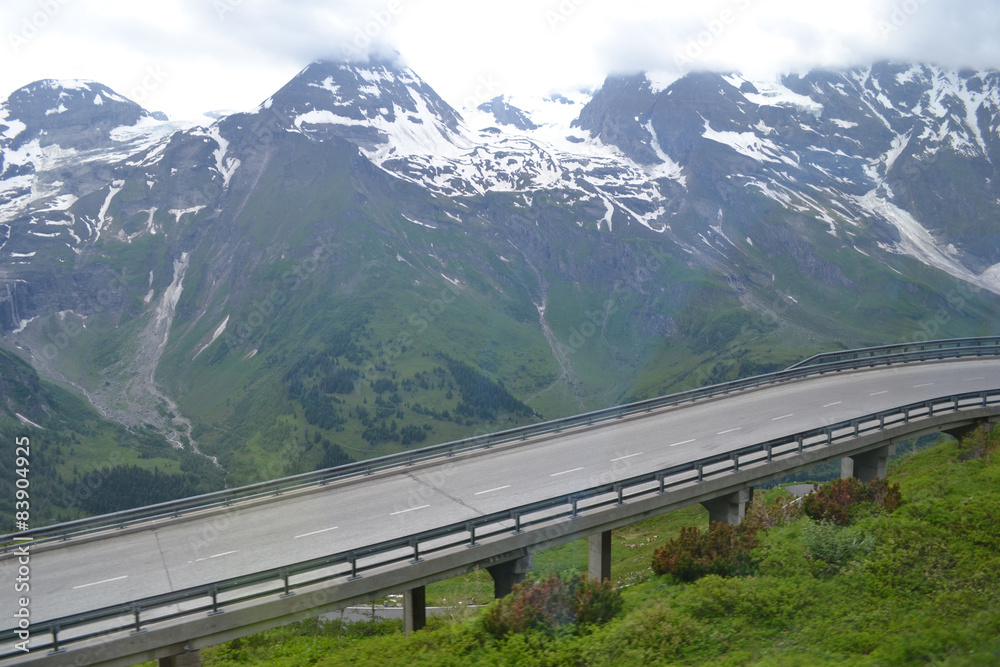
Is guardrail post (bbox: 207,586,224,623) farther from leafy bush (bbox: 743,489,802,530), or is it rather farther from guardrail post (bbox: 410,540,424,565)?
leafy bush (bbox: 743,489,802,530)

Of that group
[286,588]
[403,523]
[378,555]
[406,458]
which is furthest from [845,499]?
[406,458]

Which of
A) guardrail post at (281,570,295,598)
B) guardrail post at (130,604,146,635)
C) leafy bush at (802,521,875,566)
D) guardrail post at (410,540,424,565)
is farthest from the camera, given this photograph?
guardrail post at (410,540,424,565)

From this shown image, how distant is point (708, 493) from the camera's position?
23.5 metres

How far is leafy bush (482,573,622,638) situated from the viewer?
1512 cm

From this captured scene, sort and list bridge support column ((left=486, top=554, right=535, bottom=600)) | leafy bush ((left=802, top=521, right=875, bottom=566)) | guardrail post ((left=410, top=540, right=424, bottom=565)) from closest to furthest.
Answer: leafy bush ((left=802, top=521, right=875, bottom=566)), guardrail post ((left=410, top=540, right=424, bottom=565)), bridge support column ((left=486, top=554, right=535, bottom=600))

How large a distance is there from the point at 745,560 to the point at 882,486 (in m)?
6.78

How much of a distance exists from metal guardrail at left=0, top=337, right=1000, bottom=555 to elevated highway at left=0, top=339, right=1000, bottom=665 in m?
0.16

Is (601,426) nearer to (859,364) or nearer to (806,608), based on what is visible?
(806,608)

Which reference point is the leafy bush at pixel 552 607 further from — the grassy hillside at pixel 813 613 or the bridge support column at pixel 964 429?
the bridge support column at pixel 964 429

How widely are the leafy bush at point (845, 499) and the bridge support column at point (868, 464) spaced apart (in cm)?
760

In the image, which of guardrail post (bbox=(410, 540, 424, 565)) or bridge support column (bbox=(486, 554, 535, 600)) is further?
bridge support column (bbox=(486, 554, 535, 600))

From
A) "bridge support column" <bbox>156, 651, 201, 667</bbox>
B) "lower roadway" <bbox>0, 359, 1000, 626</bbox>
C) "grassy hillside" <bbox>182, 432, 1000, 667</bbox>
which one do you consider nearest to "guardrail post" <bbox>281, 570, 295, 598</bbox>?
"grassy hillside" <bbox>182, 432, 1000, 667</bbox>

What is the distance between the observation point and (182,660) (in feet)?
52.0

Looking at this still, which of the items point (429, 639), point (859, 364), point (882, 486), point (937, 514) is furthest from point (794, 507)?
point (859, 364)
